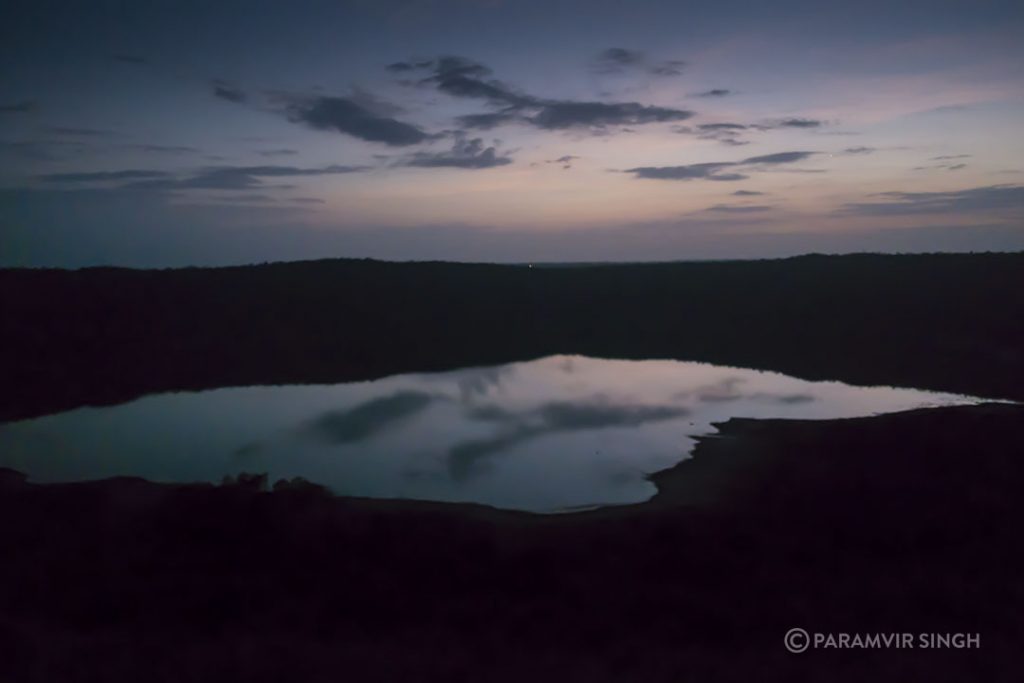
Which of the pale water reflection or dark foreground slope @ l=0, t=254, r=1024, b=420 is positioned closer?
the pale water reflection

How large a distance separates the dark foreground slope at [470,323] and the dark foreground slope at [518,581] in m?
15.0

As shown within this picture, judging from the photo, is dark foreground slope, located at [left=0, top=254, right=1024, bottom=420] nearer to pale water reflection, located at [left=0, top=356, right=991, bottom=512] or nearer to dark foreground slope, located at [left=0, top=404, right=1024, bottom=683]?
pale water reflection, located at [left=0, top=356, right=991, bottom=512]

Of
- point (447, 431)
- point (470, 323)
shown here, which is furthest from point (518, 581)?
point (470, 323)

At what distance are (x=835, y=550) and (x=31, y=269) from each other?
48.6 meters

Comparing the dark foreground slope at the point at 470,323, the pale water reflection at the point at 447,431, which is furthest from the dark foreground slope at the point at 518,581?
the dark foreground slope at the point at 470,323

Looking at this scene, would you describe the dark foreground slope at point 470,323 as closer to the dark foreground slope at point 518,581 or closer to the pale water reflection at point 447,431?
the pale water reflection at point 447,431

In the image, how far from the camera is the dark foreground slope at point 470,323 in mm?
31188

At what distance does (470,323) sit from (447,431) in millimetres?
27344

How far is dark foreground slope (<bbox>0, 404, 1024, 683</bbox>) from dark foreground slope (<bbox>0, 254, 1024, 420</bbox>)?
591 inches

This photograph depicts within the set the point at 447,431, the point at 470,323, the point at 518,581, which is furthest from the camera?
the point at 470,323

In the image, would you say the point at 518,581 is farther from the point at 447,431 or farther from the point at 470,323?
the point at 470,323

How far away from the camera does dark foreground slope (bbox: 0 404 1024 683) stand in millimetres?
9195

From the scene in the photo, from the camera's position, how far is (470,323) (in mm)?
50000

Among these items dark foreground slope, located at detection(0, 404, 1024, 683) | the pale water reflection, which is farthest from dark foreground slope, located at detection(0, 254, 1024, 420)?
dark foreground slope, located at detection(0, 404, 1024, 683)
